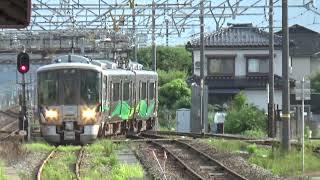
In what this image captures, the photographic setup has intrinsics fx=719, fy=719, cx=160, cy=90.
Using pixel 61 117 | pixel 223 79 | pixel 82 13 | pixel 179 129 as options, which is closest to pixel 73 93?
pixel 61 117

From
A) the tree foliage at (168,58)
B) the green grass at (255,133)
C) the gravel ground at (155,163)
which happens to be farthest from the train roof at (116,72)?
the tree foliage at (168,58)

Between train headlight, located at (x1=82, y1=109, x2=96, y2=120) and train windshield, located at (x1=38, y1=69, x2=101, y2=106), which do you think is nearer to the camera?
train headlight, located at (x1=82, y1=109, x2=96, y2=120)

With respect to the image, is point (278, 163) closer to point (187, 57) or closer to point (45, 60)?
point (45, 60)

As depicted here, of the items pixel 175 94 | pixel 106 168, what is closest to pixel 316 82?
pixel 175 94

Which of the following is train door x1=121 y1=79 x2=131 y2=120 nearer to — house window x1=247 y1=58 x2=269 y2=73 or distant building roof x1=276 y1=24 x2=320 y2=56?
house window x1=247 y1=58 x2=269 y2=73

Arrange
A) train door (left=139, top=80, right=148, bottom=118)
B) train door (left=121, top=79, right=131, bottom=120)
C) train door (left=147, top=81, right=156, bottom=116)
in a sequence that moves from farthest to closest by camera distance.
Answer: train door (left=147, top=81, right=156, bottom=116) < train door (left=139, top=80, right=148, bottom=118) < train door (left=121, top=79, right=131, bottom=120)

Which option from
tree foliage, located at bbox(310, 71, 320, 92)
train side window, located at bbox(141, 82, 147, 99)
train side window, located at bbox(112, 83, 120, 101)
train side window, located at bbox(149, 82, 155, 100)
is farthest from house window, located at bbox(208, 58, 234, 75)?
train side window, located at bbox(112, 83, 120, 101)

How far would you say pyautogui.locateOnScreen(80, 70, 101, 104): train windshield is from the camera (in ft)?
78.4

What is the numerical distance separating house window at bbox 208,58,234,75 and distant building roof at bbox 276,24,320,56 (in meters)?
10.2

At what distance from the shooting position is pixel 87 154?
2042cm

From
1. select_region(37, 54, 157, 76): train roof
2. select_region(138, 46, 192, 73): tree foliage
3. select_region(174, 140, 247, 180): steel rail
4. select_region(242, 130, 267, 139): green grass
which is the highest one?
select_region(138, 46, 192, 73): tree foliage

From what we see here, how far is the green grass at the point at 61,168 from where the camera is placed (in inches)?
562

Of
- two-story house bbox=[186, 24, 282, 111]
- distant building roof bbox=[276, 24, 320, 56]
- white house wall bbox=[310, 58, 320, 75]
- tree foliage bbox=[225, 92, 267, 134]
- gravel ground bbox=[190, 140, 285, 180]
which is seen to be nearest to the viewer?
gravel ground bbox=[190, 140, 285, 180]

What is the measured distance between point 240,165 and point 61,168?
450 cm
